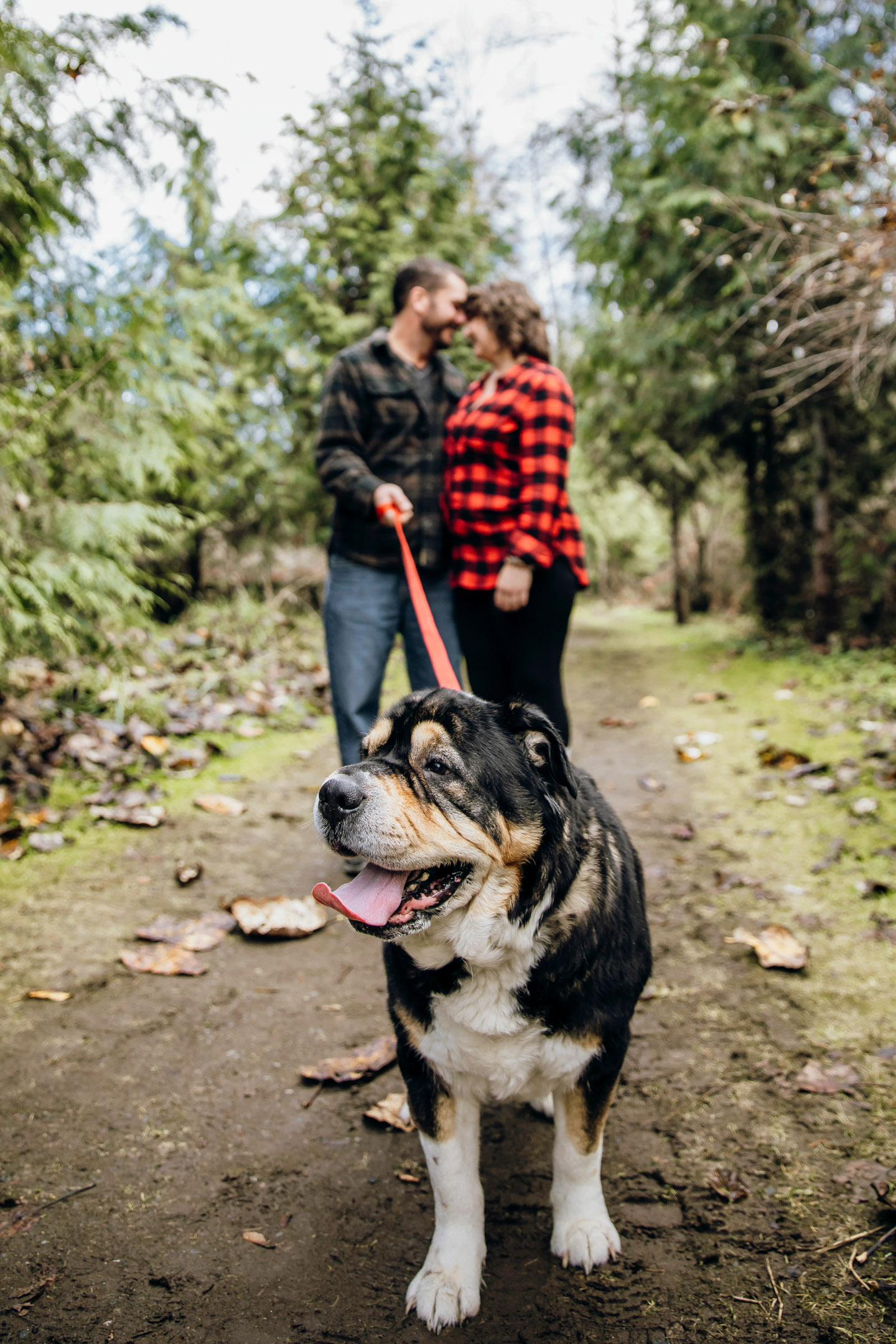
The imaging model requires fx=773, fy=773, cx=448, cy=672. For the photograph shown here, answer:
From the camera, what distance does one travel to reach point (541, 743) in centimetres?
196

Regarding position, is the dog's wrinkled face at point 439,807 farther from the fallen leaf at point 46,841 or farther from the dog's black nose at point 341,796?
the fallen leaf at point 46,841

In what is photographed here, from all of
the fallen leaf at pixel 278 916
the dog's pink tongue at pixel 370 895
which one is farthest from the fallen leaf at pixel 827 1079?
the fallen leaf at pixel 278 916

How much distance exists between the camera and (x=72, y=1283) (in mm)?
1757

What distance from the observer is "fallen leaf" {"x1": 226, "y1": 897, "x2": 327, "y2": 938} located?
11.0 feet

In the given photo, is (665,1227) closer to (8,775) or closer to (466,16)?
(8,775)

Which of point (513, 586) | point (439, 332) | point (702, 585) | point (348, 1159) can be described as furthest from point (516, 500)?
point (702, 585)

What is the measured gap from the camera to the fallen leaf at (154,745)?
495 centimetres

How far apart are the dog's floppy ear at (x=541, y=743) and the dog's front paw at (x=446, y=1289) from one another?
1.11m

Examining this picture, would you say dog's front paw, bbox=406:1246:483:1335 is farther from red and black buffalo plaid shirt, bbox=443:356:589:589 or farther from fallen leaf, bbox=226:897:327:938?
red and black buffalo plaid shirt, bbox=443:356:589:589

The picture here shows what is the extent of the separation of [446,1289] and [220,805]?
3.28m

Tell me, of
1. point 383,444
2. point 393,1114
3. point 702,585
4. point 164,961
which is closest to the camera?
point 393,1114

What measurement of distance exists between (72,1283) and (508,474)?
2.94 meters

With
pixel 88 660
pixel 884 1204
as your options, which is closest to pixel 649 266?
pixel 88 660

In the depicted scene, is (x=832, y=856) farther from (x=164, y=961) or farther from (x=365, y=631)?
(x=164, y=961)
